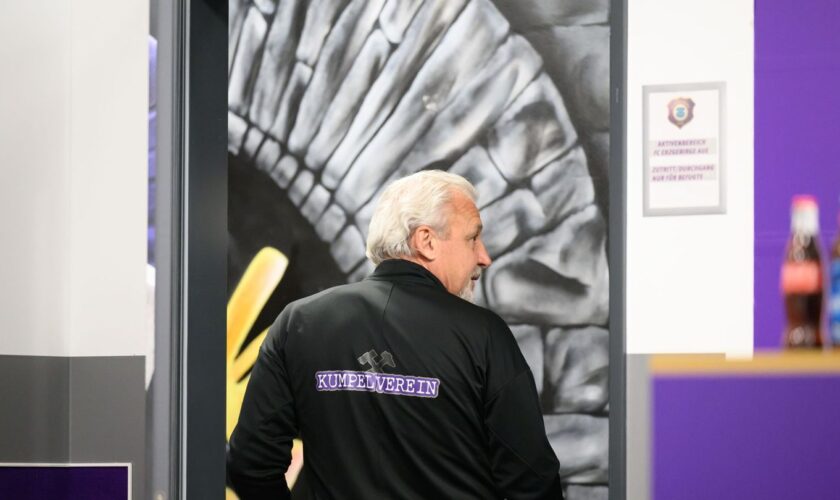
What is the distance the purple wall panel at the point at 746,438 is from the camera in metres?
2.52

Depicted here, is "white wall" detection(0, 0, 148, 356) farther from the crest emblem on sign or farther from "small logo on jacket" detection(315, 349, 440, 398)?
the crest emblem on sign

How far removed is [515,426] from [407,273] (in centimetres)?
46

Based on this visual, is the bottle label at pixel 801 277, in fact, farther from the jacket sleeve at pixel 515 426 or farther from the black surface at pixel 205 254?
the black surface at pixel 205 254

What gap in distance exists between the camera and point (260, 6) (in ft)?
12.7

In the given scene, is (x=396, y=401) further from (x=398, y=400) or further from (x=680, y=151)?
(x=680, y=151)

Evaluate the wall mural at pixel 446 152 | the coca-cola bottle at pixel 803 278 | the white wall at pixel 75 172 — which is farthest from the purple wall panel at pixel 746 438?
the white wall at pixel 75 172

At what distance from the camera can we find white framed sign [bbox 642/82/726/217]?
9.01 ft

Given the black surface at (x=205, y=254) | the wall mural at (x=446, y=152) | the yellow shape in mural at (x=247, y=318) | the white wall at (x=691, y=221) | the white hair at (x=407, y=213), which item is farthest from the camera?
the yellow shape in mural at (x=247, y=318)

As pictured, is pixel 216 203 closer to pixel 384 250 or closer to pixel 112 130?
pixel 112 130

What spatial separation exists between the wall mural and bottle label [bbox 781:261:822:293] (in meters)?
1.12

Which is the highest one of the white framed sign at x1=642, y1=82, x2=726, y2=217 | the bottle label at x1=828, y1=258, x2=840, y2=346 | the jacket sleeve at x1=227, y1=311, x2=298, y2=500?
the white framed sign at x1=642, y1=82, x2=726, y2=217

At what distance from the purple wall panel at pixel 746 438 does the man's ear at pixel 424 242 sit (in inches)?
26.9

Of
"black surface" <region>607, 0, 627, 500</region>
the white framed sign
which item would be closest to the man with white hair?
"black surface" <region>607, 0, 627, 500</region>

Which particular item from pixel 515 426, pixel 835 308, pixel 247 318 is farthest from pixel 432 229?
pixel 247 318
